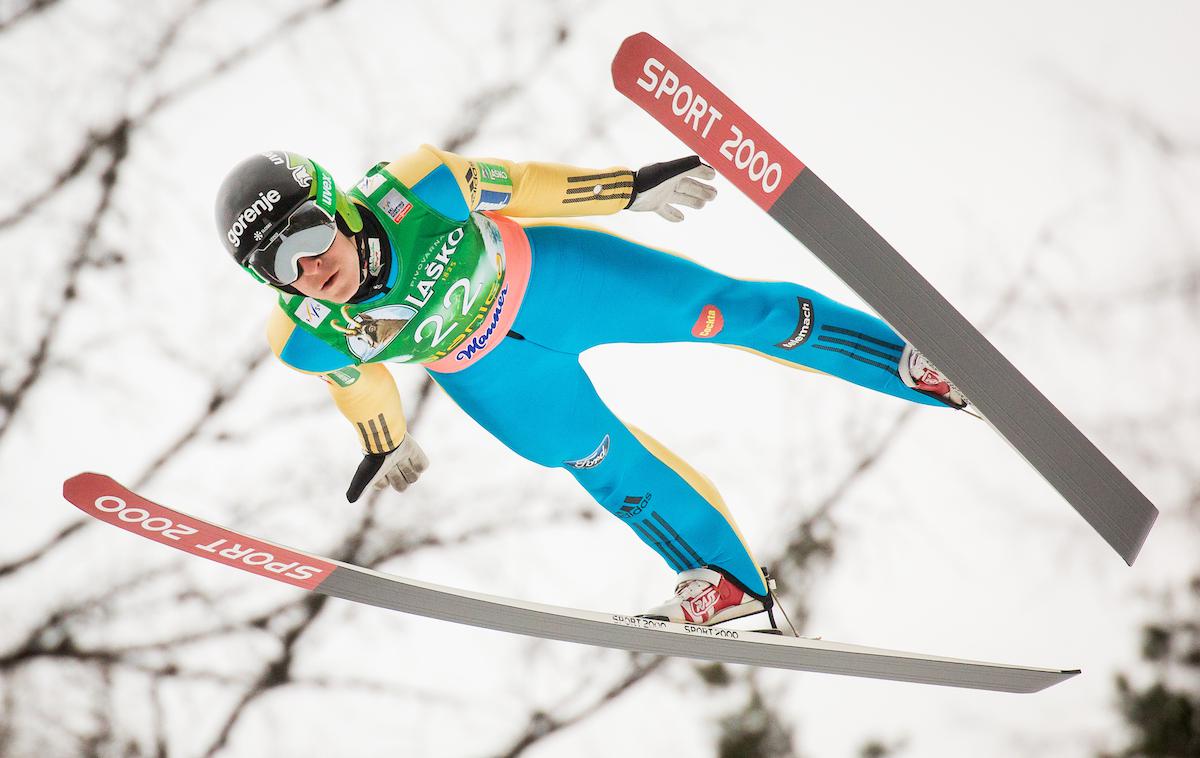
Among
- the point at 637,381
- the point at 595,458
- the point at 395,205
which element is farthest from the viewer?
the point at 637,381

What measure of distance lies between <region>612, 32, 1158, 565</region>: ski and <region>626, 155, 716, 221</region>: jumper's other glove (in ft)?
1.20

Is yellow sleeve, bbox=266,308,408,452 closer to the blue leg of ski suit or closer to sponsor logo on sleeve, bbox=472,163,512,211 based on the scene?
the blue leg of ski suit

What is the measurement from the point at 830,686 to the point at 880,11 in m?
2.14

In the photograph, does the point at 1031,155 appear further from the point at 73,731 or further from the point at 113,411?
the point at 73,731

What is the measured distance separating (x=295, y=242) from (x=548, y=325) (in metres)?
0.52

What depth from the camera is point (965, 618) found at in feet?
11.5

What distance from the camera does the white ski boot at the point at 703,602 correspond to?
2.36m

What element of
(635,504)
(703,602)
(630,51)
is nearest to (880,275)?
(630,51)

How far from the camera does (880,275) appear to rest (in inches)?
69.7

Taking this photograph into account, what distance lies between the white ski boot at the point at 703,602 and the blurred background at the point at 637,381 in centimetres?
107

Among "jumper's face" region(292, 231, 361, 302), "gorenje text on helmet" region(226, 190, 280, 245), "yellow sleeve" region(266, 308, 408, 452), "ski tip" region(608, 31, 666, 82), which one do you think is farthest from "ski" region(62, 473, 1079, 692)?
"ski tip" region(608, 31, 666, 82)

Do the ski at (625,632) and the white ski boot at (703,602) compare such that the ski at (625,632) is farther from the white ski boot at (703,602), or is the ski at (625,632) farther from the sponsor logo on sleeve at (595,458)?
the sponsor logo on sleeve at (595,458)

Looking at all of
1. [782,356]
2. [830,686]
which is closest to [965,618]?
[830,686]

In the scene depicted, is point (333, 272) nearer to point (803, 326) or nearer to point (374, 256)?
point (374, 256)
